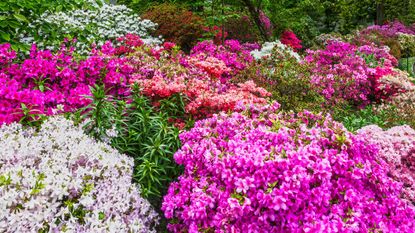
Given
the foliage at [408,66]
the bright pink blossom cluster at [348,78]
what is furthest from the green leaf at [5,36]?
the foliage at [408,66]

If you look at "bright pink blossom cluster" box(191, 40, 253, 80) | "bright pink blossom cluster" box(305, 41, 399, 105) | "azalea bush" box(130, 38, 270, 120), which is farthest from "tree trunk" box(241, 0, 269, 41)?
"azalea bush" box(130, 38, 270, 120)

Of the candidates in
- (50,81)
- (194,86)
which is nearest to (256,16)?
(194,86)

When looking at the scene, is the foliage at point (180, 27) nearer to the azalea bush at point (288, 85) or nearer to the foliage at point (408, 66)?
the azalea bush at point (288, 85)

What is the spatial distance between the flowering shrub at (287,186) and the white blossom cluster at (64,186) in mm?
418

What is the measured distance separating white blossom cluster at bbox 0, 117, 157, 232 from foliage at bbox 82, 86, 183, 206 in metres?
0.19

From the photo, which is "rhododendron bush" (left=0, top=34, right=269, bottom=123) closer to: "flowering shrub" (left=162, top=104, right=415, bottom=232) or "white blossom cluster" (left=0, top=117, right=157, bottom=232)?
Result: "white blossom cluster" (left=0, top=117, right=157, bottom=232)

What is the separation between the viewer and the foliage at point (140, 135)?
3.38 metres

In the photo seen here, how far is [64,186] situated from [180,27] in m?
7.36

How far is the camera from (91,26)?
752 cm

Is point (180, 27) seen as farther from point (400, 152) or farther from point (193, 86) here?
point (400, 152)

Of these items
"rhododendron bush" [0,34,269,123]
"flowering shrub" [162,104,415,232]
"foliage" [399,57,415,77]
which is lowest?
"foliage" [399,57,415,77]

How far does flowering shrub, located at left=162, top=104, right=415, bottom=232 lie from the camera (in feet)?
8.32

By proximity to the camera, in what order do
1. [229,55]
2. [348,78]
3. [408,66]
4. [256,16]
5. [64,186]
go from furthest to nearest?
[408,66], [256,16], [348,78], [229,55], [64,186]

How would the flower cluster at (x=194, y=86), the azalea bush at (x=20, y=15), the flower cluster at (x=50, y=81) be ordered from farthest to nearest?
the azalea bush at (x=20, y=15) < the flower cluster at (x=194, y=86) < the flower cluster at (x=50, y=81)
